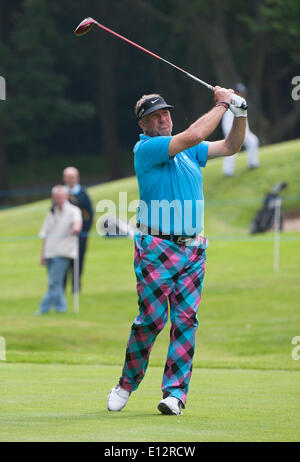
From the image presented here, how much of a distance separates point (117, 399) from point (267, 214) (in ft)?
50.1

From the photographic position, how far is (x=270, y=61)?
45.0 metres

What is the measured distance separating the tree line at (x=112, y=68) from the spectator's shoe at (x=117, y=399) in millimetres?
31989

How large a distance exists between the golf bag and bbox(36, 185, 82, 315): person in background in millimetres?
6416

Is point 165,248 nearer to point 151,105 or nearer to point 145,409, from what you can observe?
point 151,105

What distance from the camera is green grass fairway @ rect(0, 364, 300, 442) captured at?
4.91 metres

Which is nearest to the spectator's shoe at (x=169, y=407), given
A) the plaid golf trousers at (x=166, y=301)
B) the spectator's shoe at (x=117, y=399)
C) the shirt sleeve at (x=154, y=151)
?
the plaid golf trousers at (x=166, y=301)

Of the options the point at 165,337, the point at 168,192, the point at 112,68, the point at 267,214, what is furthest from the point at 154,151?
the point at 112,68

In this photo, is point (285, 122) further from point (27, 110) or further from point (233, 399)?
point (233, 399)

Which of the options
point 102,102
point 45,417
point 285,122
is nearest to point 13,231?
point 285,122

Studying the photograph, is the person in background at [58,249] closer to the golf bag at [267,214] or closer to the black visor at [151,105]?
the golf bag at [267,214]

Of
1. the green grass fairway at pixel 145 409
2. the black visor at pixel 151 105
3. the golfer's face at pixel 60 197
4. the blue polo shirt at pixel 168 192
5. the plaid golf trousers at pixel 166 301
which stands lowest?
the green grass fairway at pixel 145 409

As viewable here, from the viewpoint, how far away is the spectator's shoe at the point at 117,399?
603cm

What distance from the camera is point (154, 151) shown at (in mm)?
5980

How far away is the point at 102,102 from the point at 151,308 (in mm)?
40324
